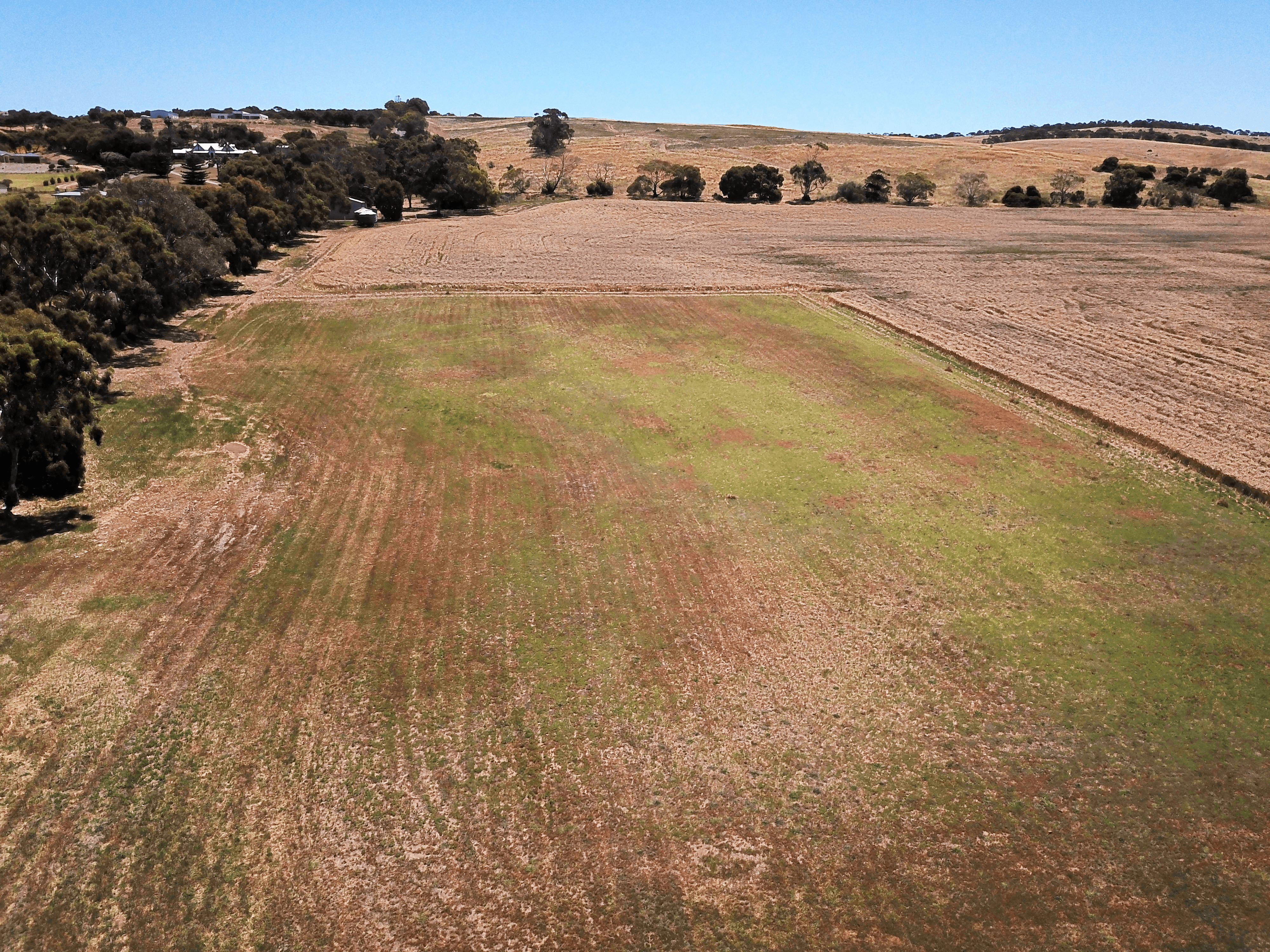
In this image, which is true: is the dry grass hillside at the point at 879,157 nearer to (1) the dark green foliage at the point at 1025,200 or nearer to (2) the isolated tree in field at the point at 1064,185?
(2) the isolated tree in field at the point at 1064,185

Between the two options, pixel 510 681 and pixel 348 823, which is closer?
pixel 348 823

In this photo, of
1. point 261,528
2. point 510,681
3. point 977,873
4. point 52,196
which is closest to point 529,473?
point 261,528

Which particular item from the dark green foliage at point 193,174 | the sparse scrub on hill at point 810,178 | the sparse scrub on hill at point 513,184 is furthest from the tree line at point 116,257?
the sparse scrub on hill at point 810,178

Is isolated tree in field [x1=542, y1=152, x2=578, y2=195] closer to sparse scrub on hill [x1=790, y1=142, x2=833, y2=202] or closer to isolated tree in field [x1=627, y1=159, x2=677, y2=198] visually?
isolated tree in field [x1=627, y1=159, x2=677, y2=198]

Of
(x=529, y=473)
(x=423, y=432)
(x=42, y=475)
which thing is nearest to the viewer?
(x=42, y=475)

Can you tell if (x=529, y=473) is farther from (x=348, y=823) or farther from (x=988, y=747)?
(x=988, y=747)

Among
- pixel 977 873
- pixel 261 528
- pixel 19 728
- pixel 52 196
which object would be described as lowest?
pixel 977 873
